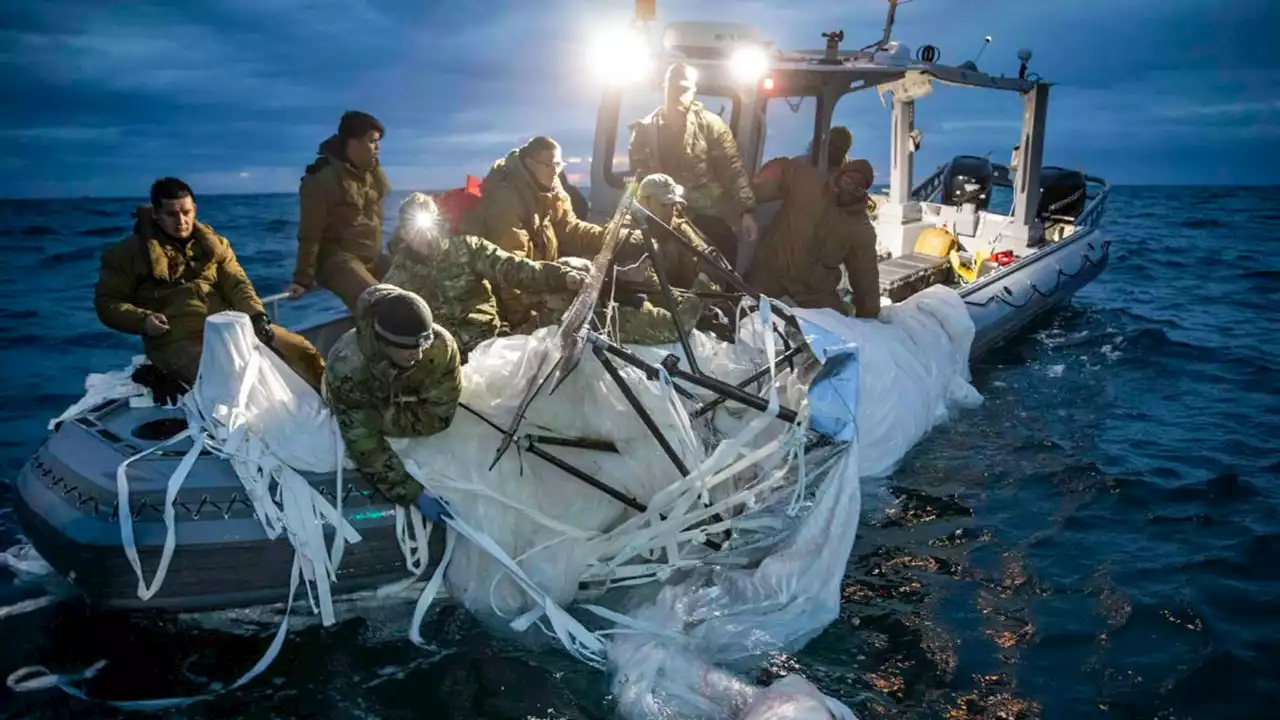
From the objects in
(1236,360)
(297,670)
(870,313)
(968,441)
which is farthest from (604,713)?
(1236,360)

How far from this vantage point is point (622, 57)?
7070 millimetres

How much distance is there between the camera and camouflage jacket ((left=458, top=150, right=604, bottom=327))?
5422mm

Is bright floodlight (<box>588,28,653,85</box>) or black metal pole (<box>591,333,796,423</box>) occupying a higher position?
bright floodlight (<box>588,28,653,85</box>)

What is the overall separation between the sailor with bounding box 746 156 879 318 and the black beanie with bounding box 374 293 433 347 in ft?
13.2

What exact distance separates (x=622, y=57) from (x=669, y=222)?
91.5 inches

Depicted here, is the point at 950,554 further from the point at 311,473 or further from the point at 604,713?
the point at 311,473

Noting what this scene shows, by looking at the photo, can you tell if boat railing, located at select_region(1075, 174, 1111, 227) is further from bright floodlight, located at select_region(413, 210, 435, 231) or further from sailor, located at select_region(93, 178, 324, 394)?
sailor, located at select_region(93, 178, 324, 394)

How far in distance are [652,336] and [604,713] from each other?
2124mm

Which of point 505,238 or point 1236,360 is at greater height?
point 505,238

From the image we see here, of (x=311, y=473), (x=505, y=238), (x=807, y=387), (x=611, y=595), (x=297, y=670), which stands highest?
(x=505, y=238)

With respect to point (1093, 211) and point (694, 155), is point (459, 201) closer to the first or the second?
point (694, 155)

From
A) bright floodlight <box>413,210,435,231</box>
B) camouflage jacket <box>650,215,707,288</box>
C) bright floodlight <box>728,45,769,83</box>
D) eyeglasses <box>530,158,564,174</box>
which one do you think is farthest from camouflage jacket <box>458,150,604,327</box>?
bright floodlight <box>728,45,769,83</box>

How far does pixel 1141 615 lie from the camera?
4992mm

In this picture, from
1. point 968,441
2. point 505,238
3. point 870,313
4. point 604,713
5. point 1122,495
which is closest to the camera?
point 604,713
